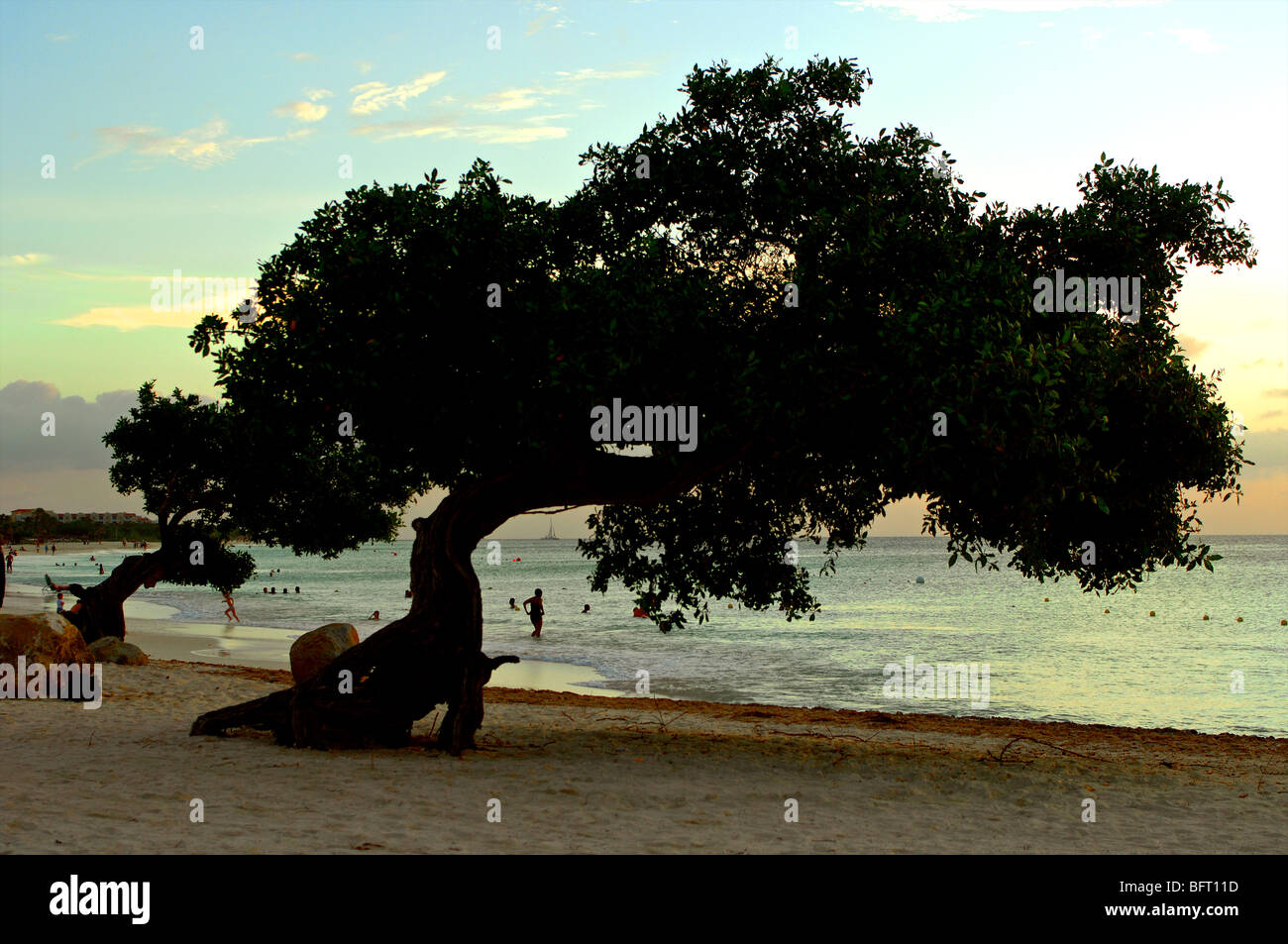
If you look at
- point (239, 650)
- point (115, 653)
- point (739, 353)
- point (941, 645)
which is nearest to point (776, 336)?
point (739, 353)

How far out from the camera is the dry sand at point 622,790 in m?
9.53

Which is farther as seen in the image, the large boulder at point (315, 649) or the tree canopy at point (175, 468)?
the tree canopy at point (175, 468)

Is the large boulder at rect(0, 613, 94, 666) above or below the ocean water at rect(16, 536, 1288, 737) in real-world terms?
above

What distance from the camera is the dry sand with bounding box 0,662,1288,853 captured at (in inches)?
375

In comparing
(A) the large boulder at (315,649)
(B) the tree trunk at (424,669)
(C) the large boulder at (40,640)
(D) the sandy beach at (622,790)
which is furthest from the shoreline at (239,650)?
(B) the tree trunk at (424,669)

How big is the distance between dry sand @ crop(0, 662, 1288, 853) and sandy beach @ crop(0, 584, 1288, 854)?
0.14 feet

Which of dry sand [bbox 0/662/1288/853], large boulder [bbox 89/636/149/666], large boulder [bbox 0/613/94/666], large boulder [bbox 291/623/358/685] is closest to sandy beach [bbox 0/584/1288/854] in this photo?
dry sand [bbox 0/662/1288/853]

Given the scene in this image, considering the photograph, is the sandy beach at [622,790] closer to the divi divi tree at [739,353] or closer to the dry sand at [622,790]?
the dry sand at [622,790]

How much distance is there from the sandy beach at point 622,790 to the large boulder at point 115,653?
7544 millimetres

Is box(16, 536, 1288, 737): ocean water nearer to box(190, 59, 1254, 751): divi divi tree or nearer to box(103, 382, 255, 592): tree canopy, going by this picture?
box(103, 382, 255, 592): tree canopy

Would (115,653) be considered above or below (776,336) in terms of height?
below

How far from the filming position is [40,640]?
66.5ft

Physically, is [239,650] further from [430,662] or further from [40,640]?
[430,662]

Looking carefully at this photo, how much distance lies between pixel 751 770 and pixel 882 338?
245 inches
